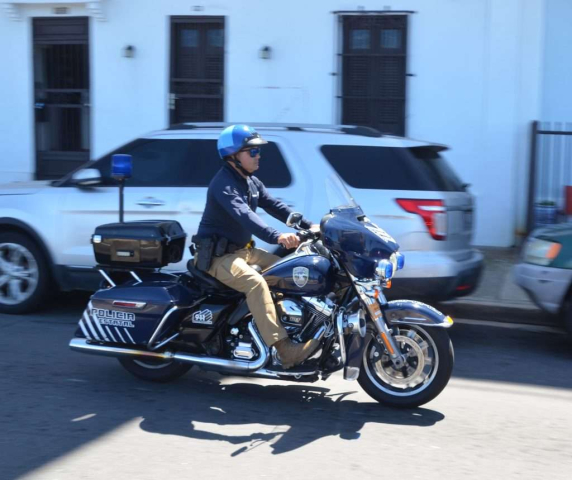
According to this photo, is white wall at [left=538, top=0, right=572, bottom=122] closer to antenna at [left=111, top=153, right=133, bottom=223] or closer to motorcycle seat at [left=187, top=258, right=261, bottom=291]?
antenna at [left=111, top=153, right=133, bottom=223]

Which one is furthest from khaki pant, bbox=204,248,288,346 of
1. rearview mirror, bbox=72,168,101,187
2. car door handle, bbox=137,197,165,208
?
rearview mirror, bbox=72,168,101,187

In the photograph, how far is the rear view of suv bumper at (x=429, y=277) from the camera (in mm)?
6656

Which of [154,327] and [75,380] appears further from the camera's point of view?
[75,380]

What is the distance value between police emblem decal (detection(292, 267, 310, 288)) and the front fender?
0.54 metres

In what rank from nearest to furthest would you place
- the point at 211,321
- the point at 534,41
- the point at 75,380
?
1. the point at 211,321
2. the point at 75,380
3. the point at 534,41

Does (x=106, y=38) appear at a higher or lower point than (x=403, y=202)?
higher

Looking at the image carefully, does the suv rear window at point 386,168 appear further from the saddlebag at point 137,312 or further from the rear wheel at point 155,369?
the rear wheel at point 155,369

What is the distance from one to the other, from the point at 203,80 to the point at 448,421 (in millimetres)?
8336

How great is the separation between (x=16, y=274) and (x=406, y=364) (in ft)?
14.1

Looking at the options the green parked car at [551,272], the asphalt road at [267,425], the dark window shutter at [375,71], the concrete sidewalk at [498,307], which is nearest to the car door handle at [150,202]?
the asphalt road at [267,425]

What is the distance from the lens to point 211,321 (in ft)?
17.4

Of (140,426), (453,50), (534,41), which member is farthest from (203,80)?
(140,426)

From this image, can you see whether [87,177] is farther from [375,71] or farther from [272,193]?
[375,71]

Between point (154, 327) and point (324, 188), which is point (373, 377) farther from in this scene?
point (324, 188)
